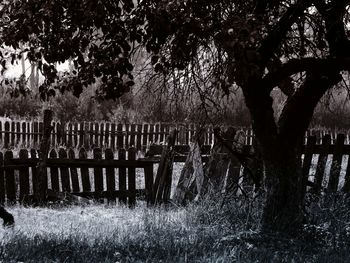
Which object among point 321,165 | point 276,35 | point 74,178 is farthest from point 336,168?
point 74,178

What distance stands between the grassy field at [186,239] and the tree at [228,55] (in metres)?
0.32

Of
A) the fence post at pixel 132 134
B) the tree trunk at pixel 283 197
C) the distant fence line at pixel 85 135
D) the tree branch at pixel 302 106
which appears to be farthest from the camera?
the fence post at pixel 132 134

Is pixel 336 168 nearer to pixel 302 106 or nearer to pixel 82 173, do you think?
pixel 302 106

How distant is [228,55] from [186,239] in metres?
1.92

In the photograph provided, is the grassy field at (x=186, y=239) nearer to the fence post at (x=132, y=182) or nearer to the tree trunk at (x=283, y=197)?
the tree trunk at (x=283, y=197)

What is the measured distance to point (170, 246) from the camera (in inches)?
210

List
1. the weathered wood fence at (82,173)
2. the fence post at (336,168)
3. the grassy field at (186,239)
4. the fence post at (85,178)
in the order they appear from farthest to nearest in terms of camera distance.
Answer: the fence post at (85,178) → the weathered wood fence at (82,173) → the fence post at (336,168) → the grassy field at (186,239)

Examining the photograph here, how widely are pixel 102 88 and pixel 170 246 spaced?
192cm

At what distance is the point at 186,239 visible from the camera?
18.5 ft

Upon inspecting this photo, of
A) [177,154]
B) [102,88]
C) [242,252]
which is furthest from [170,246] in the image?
[177,154]

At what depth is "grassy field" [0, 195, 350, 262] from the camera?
5.05 metres

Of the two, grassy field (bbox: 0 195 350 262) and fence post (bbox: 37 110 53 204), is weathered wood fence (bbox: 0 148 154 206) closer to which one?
fence post (bbox: 37 110 53 204)

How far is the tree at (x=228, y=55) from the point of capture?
4.72 metres

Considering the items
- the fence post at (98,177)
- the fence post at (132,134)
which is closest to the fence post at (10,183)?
the fence post at (98,177)
